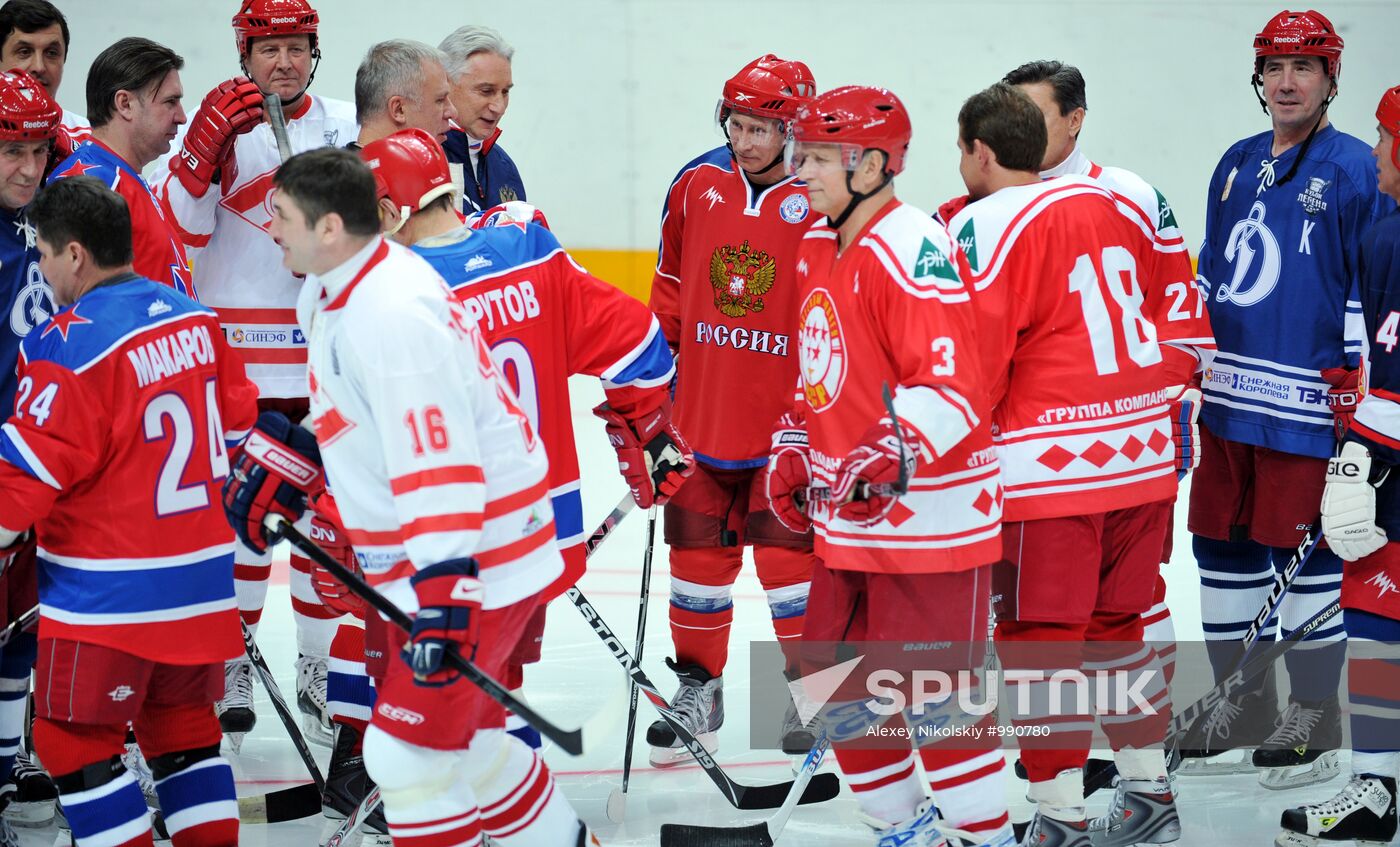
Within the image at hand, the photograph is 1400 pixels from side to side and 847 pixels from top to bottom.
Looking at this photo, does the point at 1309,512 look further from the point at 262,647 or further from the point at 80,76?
the point at 80,76

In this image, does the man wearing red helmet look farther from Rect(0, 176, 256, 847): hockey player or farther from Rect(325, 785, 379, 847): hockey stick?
Rect(0, 176, 256, 847): hockey player

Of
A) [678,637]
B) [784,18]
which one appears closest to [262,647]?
[678,637]

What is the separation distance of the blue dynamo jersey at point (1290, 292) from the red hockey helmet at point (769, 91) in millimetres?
1159

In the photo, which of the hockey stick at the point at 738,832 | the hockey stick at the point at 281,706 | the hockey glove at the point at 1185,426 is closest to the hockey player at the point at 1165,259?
the hockey glove at the point at 1185,426

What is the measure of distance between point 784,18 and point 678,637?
17.6ft

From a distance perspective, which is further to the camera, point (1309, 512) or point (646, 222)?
point (646, 222)

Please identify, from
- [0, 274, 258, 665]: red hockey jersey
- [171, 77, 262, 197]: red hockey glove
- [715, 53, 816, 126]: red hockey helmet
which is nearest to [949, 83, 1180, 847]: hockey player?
[715, 53, 816, 126]: red hockey helmet

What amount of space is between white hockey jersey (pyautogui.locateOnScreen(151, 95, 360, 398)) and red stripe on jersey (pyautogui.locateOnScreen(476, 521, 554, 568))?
138 cm

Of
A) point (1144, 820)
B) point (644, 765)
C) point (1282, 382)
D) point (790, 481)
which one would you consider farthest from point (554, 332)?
point (1282, 382)

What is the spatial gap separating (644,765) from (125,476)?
1483mm

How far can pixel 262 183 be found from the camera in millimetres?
3709

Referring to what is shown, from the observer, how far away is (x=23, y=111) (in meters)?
3.05

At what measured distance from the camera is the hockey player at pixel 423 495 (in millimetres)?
2238

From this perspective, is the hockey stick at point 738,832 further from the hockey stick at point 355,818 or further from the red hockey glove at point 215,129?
the red hockey glove at point 215,129
